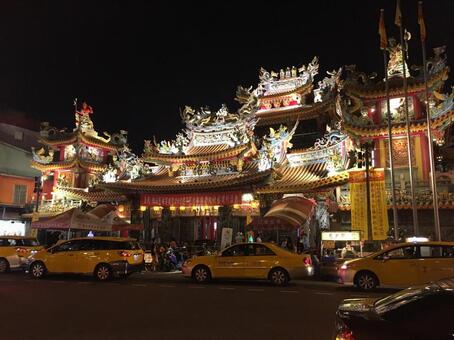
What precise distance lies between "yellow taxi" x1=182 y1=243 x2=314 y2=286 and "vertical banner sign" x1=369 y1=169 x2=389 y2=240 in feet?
28.6

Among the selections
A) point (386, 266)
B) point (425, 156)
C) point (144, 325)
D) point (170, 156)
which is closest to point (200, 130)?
point (170, 156)

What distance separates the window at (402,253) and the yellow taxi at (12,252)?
15.2 m

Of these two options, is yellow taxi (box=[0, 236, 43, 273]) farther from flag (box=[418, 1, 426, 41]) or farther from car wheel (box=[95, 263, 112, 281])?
flag (box=[418, 1, 426, 41])

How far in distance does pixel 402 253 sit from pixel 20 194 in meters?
41.2

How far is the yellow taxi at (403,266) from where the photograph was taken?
40.0 feet

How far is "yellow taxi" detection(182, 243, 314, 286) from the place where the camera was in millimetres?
14211

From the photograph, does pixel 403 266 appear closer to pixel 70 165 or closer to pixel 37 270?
pixel 37 270

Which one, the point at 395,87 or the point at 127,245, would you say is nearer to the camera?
the point at 127,245

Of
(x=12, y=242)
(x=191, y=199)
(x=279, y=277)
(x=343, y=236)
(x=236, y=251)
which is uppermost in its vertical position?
(x=191, y=199)

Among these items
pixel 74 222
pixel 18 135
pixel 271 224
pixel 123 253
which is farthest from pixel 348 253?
pixel 18 135

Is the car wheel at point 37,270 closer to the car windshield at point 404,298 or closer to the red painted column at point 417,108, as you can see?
the car windshield at point 404,298

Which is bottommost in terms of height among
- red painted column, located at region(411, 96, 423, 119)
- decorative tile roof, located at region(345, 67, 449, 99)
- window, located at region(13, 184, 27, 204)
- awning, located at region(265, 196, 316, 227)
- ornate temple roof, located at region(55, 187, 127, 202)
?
awning, located at region(265, 196, 316, 227)

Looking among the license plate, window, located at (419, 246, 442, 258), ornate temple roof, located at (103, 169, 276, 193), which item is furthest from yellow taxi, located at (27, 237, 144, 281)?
ornate temple roof, located at (103, 169, 276, 193)

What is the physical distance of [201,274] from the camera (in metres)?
15.2
